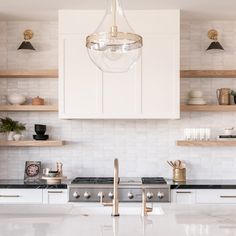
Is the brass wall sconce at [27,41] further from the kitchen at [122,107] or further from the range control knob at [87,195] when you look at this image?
the range control knob at [87,195]

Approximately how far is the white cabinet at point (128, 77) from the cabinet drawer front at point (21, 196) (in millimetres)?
878

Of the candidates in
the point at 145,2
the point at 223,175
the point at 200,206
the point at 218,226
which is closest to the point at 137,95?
the point at 145,2

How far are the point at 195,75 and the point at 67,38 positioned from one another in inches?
59.2

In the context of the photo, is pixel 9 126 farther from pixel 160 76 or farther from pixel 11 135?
pixel 160 76

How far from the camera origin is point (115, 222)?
7.18 ft

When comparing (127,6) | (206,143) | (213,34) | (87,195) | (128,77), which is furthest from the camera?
(213,34)

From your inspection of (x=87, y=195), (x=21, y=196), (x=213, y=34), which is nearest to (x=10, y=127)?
(x=21, y=196)

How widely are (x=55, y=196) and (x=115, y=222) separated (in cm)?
216

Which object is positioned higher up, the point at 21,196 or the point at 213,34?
the point at 213,34

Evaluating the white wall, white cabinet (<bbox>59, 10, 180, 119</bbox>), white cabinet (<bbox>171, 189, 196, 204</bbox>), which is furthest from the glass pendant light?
the white wall

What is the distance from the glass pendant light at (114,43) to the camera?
8.94 ft

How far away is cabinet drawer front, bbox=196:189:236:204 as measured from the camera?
421 cm

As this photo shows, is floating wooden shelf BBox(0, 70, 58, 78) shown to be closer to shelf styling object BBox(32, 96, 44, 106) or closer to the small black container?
shelf styling object BBox(32, 96, 44, 106)

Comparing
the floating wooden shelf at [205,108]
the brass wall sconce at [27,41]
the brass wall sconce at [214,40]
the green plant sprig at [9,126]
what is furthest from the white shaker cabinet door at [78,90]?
the brass wall sconce at [214,40]
